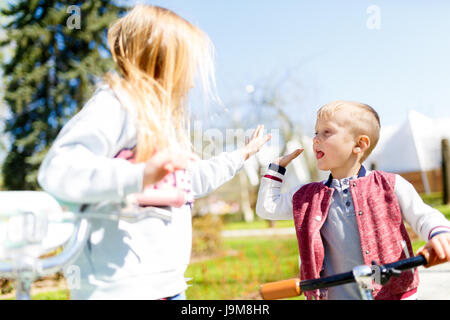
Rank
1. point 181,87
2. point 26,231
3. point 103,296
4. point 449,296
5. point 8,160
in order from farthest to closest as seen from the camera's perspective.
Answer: point 8,160, point 449,296, point 181,87, point 103,296, point 26,231

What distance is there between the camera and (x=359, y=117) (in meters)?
1.91

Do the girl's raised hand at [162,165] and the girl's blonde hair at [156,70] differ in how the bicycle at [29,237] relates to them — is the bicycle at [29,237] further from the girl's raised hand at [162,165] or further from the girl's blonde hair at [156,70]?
the girl's blonde hair at [156,70]

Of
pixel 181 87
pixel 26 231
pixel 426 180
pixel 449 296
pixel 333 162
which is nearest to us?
pixel 26 231

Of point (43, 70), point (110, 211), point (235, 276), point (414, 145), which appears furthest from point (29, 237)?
point (414, 145)

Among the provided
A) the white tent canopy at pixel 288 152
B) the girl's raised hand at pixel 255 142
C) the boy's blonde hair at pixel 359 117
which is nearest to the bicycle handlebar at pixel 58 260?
the girl's raised hand at pixel 255 142

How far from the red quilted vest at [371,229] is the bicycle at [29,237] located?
793 mm

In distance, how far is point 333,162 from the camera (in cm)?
189

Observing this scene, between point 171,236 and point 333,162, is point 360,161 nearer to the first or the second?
point 333,162

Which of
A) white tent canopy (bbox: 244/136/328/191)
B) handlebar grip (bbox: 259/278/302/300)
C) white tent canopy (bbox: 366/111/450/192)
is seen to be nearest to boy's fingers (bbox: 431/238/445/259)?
handlebar grip (bbox: 259/278/302/300)

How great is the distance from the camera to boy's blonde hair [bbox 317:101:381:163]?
1890 mm

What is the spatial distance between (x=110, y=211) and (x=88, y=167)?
187mm

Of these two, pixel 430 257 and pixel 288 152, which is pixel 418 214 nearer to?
pixel 430 257

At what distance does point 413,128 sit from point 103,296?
19.7 m

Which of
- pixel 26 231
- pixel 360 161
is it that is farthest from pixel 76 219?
pixel 360 161
